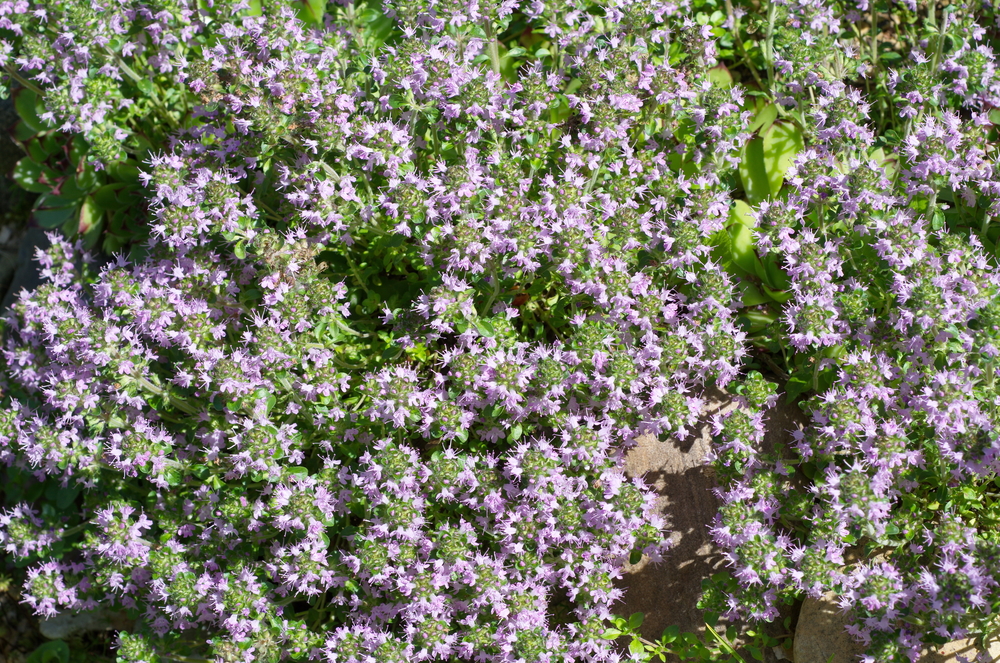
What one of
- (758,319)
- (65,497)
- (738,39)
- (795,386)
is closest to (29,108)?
(65,497)

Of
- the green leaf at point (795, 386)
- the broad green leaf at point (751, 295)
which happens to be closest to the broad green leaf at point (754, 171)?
the broad green leaf at point (751, 295)

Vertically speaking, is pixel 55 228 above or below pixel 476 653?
above

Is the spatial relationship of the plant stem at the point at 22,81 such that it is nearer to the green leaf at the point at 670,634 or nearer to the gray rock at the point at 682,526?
the gray rock at the point at 682,526

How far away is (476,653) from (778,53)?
3.17m

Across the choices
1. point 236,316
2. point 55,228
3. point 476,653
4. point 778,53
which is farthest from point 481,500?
point 55,228

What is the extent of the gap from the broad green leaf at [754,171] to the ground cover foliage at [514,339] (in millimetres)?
17

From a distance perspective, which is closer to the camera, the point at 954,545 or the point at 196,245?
the point at 954,545

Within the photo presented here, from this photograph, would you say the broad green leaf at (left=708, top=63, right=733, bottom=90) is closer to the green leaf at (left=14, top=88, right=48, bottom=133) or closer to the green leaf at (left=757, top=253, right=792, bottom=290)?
the green leaf at (left=757, top=253, right=792, bottom=290)

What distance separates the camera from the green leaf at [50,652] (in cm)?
501

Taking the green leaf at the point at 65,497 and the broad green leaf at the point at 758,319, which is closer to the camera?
the broad green leaf at the point at 758,319

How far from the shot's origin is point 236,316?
4.24 metres

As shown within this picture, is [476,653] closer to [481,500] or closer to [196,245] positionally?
[481,500]

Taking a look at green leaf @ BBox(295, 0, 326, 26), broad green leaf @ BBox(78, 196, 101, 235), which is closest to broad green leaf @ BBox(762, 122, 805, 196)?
green leaf @ BBox(295, 0, 326, 26)

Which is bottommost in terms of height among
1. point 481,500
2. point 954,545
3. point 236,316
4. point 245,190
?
point 954,545
